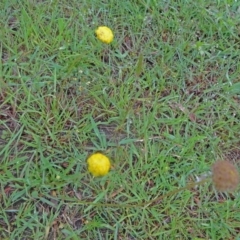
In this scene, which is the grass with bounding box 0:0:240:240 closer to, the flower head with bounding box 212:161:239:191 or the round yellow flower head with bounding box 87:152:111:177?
the round yellow flower head with bounding box 87:152:111:177

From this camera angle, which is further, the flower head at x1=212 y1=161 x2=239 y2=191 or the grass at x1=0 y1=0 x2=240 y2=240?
the grass at x1=0 y1=0 x2=240 y2=240

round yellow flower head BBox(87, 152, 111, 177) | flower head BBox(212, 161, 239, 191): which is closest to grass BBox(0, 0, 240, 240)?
round yellow flower head BBox(87, 152, 111, 177)

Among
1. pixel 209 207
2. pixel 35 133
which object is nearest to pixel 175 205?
pixel 209 207

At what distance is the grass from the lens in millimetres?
1718

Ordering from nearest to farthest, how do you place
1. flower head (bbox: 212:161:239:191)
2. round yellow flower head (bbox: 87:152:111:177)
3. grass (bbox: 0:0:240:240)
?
flower head (bbox: 212:161:239:191) → round yellow flower head (bbox: 87:152:111:177) → grass (bbox: 0:0:240:240)

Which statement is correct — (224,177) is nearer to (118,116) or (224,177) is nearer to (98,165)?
(98,165)

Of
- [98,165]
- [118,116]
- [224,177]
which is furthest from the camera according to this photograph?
[118,116]

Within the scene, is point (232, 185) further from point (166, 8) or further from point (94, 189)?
point (166, 8)

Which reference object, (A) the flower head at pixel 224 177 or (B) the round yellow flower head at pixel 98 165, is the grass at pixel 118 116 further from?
(A) the flower head at pixel 224 177

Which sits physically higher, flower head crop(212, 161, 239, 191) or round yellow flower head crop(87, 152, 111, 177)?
flower head crop(212, 161, 239, 191)

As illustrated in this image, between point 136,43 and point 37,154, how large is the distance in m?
0.64

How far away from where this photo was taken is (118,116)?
1.88 metres

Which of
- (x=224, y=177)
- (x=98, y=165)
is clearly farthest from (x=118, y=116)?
(x=224, y=177)

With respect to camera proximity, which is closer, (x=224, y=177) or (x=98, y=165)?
(x=224, y=177)
